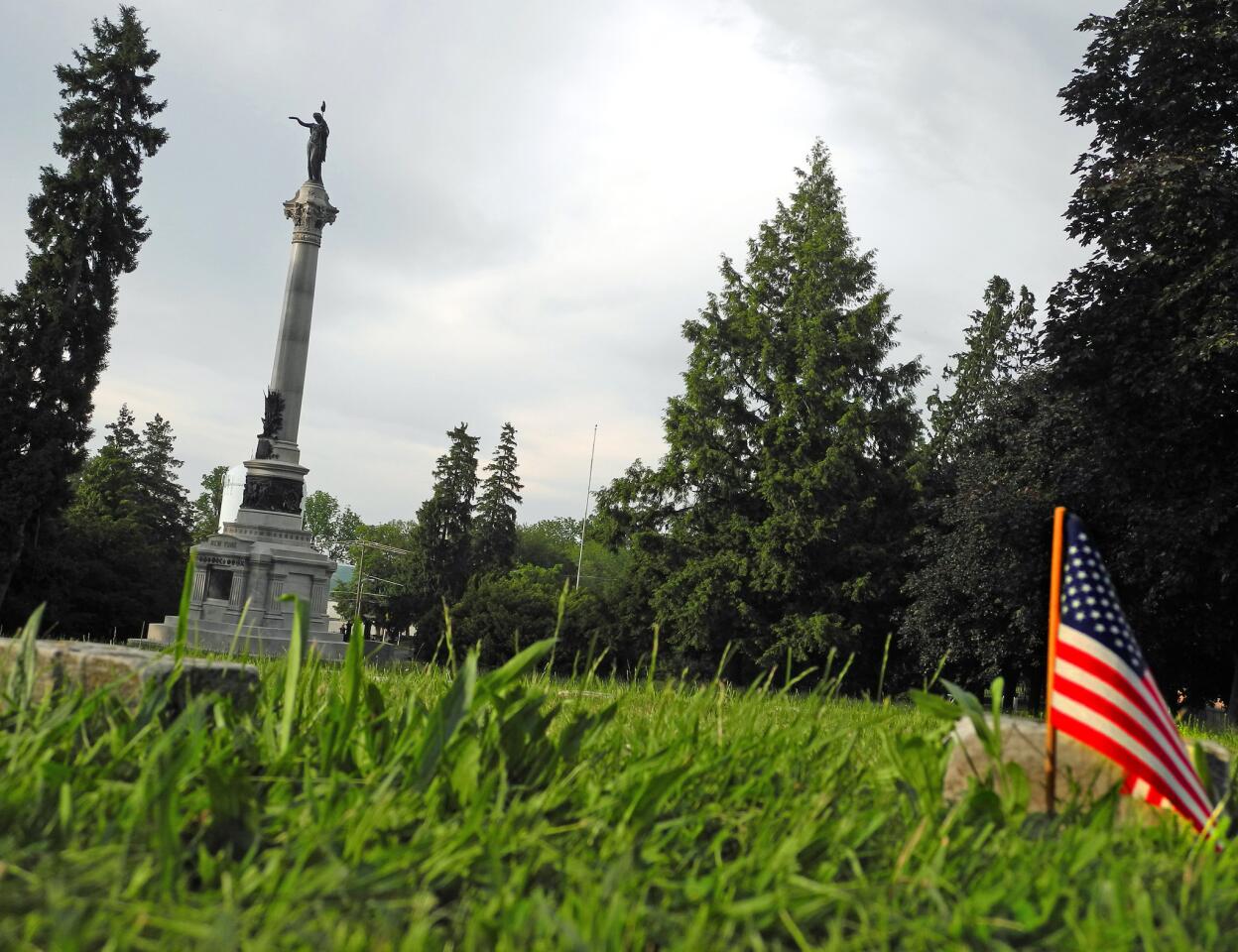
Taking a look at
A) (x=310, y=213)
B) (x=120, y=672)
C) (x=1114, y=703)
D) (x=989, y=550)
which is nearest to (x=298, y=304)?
(x=310, y=213)

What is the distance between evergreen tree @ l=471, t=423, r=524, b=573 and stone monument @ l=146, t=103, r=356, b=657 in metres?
36.1

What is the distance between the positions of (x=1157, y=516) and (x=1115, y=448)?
1474 millimetres

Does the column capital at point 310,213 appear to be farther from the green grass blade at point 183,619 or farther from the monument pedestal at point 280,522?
the green grass blade at point 183,619

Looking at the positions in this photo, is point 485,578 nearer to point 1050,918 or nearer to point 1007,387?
point 1007,387

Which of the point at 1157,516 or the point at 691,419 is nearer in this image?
the point at 1157,516

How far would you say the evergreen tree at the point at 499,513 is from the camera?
224ft

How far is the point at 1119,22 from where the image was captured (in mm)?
18422

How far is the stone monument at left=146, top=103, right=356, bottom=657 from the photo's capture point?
29.9m

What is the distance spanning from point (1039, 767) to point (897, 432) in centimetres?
2873

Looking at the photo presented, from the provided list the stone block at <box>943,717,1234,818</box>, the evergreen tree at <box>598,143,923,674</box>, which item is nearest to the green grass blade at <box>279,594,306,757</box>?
the stone block at <box>943,717,1234,818</box>

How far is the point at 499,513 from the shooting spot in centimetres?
6888

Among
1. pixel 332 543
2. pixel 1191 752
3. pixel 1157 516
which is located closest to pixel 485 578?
pixel 1157 516

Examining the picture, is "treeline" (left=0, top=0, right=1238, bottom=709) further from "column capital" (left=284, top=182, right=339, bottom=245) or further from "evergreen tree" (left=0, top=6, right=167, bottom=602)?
"column capital" (left=284, top=182, right=339, bottom=245)

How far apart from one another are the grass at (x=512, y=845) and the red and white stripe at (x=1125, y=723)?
123 millimetres
